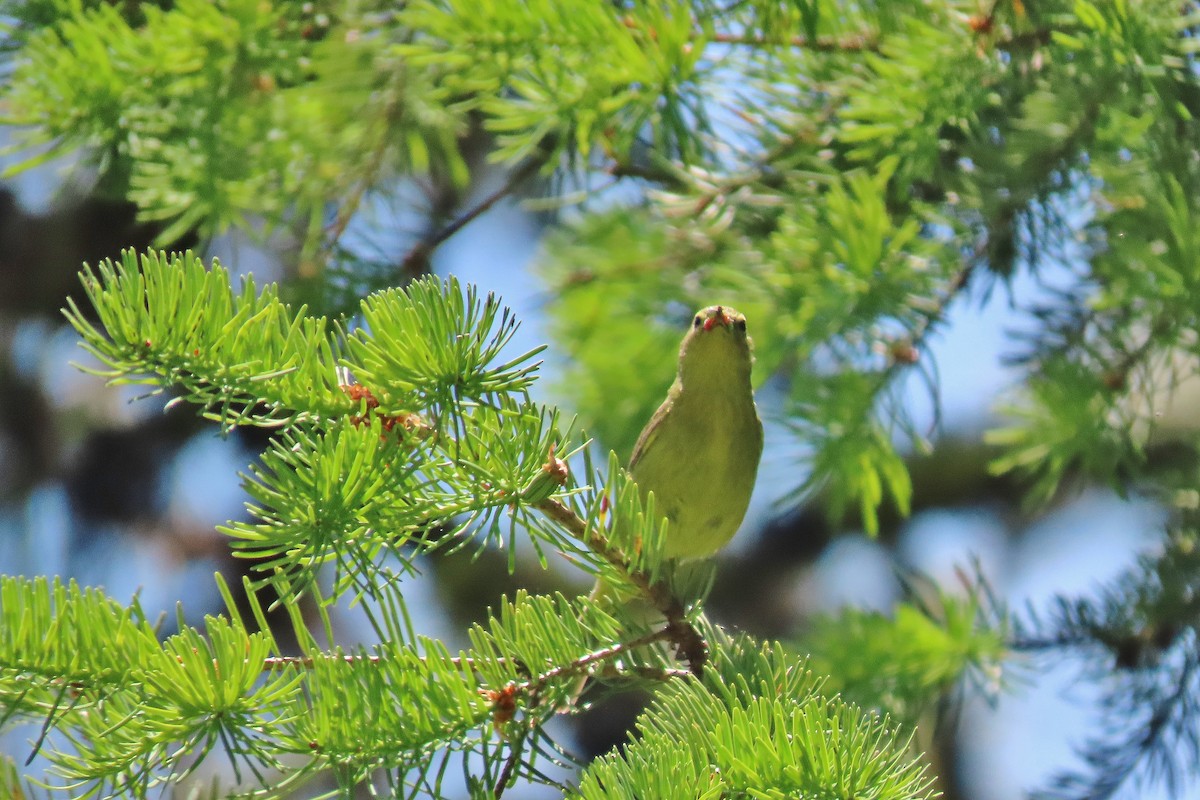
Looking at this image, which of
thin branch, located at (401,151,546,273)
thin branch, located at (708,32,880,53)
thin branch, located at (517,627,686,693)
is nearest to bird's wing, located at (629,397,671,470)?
thin branch, located at (401,151,546,273)

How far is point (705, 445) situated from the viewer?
2723mm

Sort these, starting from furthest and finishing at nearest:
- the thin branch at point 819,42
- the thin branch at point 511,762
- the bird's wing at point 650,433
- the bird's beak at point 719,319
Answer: the bird's wing at point 650,433, the bird's beak at point 719,319, the thin branch at point 819,42, the thin branch at point 511,762

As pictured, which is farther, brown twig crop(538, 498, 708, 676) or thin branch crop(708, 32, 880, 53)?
thin branch crop(708, 32, 880, 53)

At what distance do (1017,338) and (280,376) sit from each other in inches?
77.6

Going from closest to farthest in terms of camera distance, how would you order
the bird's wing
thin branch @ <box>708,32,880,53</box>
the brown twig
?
the brown twig, thin branch @ <box>708,32,880,53</box>, the bird's wing

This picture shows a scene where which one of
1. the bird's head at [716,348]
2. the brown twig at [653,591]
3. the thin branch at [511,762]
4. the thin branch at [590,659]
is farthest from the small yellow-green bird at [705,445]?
the thin branch at [511,762]

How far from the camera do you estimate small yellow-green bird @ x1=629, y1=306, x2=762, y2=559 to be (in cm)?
270

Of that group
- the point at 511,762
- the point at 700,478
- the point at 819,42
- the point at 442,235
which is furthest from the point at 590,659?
the point at 442,235

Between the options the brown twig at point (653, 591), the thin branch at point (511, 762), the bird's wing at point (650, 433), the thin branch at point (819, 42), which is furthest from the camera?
the bird's wing at point (650, 433)

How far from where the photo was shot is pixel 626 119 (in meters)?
2.22

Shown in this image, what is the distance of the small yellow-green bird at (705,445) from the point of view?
2.70 meters

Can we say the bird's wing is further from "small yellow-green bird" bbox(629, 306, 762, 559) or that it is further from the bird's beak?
the bird's beak

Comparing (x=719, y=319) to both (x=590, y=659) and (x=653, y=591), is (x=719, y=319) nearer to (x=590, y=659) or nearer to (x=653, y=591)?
(x=653, y=591)

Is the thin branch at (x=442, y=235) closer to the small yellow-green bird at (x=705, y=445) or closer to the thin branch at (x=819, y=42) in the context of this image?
the small yellow-green bird at (x=705, y=445)
